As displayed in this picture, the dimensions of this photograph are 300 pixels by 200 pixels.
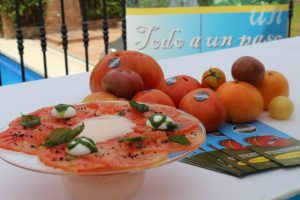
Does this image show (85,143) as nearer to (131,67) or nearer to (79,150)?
(79,150)

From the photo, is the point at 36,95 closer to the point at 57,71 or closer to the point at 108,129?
the point at 108,129

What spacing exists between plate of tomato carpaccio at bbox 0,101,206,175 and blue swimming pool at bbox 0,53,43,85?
343cm

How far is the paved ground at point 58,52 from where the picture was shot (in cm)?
423

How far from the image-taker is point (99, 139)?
A: 56cm

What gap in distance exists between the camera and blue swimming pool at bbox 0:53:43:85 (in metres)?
4.05

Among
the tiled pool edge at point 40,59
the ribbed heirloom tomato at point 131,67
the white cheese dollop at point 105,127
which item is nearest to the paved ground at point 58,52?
the tiled pool edge at point 40,59

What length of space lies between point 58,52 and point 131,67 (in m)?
4.30

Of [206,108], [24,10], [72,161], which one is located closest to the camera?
[72,161]

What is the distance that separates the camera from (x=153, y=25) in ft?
10.5

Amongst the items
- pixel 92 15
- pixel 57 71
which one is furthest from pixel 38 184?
pixel 92 15

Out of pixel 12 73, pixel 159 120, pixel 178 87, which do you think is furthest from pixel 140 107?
pixel 12 73

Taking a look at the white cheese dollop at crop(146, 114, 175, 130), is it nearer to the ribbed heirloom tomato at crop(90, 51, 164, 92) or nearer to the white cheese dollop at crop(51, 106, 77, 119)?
the white cheese dollop at crop(51, 106, 77, 119)

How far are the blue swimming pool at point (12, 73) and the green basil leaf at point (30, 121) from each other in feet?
11.2

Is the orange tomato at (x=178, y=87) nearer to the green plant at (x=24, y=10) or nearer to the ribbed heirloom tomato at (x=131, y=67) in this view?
the ribbed heirloom tomato at (x=131, y=67)
